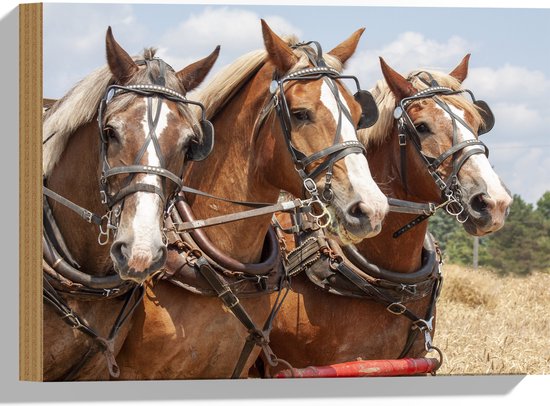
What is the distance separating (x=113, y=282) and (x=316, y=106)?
1.09m

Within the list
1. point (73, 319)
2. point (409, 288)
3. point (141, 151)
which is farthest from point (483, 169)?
point (73, 319)

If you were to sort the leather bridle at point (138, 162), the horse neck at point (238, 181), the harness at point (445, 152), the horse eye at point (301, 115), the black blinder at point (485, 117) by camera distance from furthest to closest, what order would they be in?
1. the black blinder at point (485, 117)
2. the harness at point (445, 152)
3. the horse neck at point (238, 181)
4. the horse eye at point (301, 115)
5. the leather bridle at point (138, 162)

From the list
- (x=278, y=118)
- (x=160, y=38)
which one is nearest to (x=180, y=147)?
(x=278, y=118)

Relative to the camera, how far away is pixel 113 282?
3.35 metres

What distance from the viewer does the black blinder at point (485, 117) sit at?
14.3ft

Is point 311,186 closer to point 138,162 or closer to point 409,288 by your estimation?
point 138,162

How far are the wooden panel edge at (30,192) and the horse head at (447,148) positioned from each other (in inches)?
67.6

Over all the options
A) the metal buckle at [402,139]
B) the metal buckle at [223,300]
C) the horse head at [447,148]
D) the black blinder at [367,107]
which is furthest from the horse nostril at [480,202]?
the metal buckle at [223,300]

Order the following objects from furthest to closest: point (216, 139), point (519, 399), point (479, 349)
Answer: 1. point (479, 349)
2. point (519, 399)
3. point (216, 139)

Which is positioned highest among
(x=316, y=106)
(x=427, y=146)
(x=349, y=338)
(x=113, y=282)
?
(x=316, y=106)

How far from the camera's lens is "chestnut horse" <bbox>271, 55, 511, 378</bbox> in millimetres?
4211

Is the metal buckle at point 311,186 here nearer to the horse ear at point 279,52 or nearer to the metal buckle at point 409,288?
the horse ear at point 279,52

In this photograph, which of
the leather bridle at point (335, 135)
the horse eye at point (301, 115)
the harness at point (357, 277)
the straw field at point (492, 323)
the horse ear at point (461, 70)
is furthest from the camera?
the straw field at point (492, 323)
